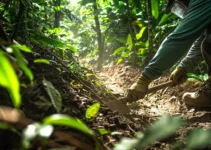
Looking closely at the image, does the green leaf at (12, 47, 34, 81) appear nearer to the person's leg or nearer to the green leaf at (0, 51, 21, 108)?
the green leaf at (0, 51, 21, 108)

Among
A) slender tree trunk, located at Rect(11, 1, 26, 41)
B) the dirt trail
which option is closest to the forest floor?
the dirt trail

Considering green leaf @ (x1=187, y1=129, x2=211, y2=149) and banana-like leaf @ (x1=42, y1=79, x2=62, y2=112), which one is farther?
banana-like leaf @ (x1=42, y1=79, x2=62, y2=112)

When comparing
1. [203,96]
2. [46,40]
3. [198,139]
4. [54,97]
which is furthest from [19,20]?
[203,96]

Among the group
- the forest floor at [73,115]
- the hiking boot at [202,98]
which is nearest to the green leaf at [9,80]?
the forest floor at [73,115]

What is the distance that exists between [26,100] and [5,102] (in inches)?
5.5

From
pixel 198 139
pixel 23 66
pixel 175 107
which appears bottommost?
pixel 198 139

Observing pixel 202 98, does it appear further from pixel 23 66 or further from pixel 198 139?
pixel 23 66

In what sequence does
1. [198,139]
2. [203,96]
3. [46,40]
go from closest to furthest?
[198,139] < [46,40] < [203,96]

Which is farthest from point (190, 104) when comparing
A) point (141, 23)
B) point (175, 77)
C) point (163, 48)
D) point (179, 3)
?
point (141, 23)

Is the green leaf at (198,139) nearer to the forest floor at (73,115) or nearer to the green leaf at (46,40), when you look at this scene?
the forest floor at (73,115)

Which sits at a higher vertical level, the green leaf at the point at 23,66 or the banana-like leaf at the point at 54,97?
the banana-like leaf at the point at 54,97

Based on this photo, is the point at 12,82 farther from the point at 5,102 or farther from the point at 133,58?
the point at 133,58

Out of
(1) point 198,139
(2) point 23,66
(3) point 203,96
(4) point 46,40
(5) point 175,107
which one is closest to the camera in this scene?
(1) point 198,139

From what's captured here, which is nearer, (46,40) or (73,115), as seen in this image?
(73,115)
